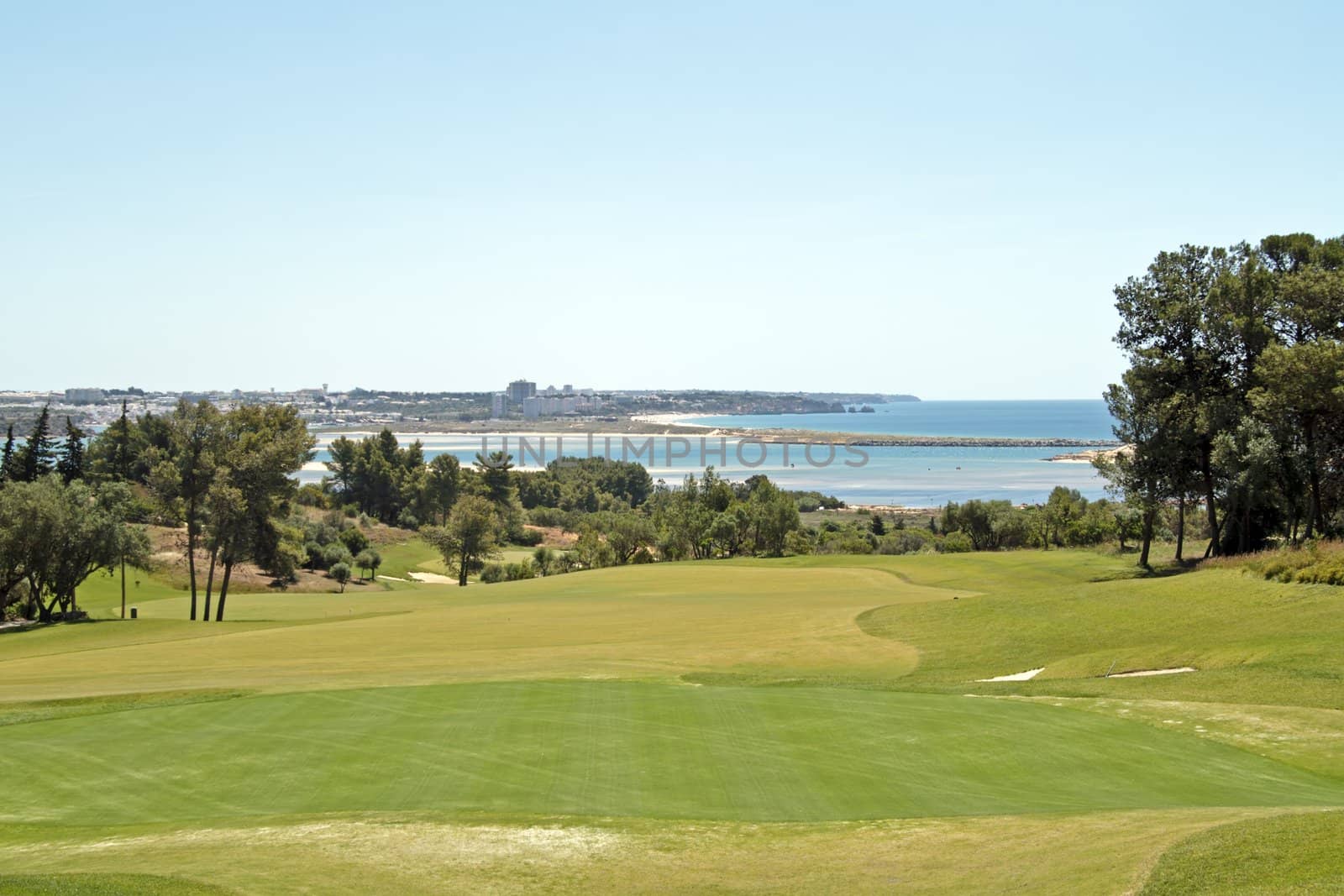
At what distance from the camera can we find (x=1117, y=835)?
11531mm

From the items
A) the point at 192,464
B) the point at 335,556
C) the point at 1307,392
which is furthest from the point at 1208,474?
the point at 335,556

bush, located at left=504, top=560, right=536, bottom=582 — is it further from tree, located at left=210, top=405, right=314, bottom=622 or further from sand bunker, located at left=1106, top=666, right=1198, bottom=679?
sand bunker, located at left=1106, top=666, right=1198, bottom=679

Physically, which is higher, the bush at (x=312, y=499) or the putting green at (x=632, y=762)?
the putting green at (x=632, y=762)

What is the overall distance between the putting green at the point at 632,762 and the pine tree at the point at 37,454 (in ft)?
218

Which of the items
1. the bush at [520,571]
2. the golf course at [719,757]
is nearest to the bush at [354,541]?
the bush at [520,571]

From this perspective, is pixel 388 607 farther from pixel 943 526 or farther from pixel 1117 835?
pixel 943 526

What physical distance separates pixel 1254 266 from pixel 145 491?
297ft

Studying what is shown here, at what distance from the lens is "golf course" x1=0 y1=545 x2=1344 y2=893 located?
11305 mm

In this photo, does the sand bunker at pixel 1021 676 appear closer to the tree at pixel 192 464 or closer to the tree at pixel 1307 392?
the tree at pixel 1307 392

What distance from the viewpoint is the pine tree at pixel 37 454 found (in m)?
77.1

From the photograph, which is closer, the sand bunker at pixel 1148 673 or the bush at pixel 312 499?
the sand bunker at pixel 1148 673

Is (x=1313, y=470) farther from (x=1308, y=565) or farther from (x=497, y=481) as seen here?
(x=497, y=481)

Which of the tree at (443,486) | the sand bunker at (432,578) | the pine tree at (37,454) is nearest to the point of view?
the pine tree at (37,454)

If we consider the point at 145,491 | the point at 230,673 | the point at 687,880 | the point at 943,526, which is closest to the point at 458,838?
the point at 687,880
